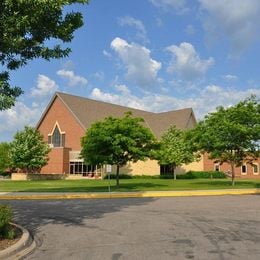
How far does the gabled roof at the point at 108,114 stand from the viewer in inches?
2716

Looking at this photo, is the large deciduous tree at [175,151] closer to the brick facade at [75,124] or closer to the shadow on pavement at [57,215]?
the brick facade at [75,124]

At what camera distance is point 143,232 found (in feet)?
41.4

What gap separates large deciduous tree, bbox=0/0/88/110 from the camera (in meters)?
10.6

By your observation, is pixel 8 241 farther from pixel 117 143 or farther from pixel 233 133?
pixel 233 133

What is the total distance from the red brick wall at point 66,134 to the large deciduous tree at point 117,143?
32.1 m

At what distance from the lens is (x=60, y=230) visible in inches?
518

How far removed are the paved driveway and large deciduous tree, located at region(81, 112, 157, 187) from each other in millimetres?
14110

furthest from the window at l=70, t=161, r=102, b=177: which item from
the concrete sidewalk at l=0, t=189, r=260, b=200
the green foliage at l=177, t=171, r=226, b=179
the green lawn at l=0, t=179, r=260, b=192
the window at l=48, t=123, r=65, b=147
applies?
the concrete sidewalk at l=0, t=189, r=260, b=200

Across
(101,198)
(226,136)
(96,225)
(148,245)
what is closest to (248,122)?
(226,136)

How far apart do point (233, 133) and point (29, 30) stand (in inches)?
1162

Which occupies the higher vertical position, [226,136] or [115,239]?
[226,136]

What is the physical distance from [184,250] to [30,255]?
3.17 m

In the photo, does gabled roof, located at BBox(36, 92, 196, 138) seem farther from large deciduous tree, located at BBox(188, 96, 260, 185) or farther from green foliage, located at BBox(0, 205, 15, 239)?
green foliage, located at BBox(0, 205, 15, 239)

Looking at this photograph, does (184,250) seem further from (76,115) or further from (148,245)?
(76,115)
